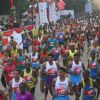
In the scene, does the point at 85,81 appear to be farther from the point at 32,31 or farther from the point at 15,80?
the point at 32,31

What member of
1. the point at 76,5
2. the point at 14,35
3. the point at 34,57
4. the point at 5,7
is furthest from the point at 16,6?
the point at 76,5

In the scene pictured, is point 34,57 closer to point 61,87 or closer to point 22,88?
point 61,87

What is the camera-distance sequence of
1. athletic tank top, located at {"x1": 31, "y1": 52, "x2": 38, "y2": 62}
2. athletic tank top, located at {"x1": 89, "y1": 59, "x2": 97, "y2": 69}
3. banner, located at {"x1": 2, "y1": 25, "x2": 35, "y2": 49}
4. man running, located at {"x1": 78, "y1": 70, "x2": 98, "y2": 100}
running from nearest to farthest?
man running, located at {"x1": 78, "y1": 70, "x2": 98, "y2": 100}
athletic tank top, located at {"x1": 89, "y1": 59, "x2": 97, "y2": 69}
athletic tank top, located at {"x1": 31, "y1": 52, "x2": 38, "y2": 62}
banner, located at {"x1": 2, "y1": 25, "x2": 35, "y2": 49}

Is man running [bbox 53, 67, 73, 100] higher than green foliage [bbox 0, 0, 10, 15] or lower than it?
lower

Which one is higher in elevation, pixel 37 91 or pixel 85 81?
pixel 85 81

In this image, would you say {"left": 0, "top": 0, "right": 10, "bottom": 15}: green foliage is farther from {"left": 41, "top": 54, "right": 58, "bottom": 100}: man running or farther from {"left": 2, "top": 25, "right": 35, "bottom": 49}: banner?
{"left": 41, "top": 54, "right": 58, "bottom": 100}: man running

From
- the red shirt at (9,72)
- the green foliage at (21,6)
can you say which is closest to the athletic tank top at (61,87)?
the red shirt at (9,72)

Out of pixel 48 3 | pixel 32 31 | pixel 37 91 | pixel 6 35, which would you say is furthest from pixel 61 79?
pixel 48 3

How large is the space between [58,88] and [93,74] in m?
2.98

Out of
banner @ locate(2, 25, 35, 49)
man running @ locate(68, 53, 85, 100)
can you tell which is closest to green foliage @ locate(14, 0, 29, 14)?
banner @ locate(2, 25, 35, 49)

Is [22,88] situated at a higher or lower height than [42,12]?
lower

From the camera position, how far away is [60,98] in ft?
32.6

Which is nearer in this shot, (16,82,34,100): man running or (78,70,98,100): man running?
(16,82,34,100): man running

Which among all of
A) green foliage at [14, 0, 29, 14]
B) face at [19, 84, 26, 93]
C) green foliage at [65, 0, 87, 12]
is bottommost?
green foliage at [65, 0, 87, 12]
